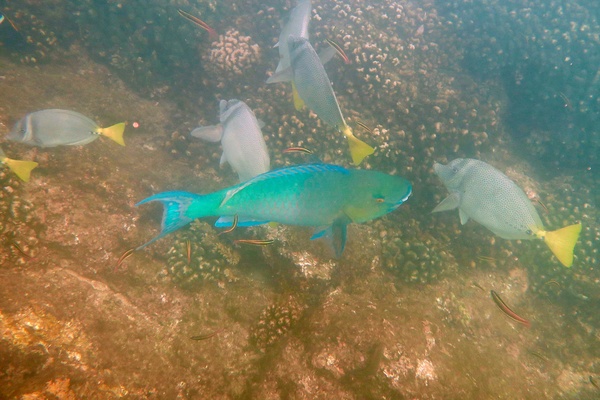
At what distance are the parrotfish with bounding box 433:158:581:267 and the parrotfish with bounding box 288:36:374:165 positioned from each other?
2078mm

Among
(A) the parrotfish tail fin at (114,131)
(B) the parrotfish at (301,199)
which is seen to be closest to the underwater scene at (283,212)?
(B) the parrotfish at (301,199)

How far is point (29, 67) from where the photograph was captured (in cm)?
668

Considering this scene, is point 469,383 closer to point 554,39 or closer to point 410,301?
point 410,301

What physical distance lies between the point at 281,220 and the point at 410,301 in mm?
3199

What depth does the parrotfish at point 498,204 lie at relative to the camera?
3711mm

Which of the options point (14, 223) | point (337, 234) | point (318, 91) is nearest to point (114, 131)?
point (14, 223)

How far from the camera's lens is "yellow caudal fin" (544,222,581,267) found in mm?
3649

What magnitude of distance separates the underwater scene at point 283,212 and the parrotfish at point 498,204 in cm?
3

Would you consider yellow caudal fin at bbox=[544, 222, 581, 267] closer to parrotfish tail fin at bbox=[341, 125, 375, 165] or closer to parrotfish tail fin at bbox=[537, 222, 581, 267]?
parrotfish tail fin at bbox=[537, 222, 581, 267]

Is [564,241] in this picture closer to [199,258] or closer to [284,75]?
[284,75]

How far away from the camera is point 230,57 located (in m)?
7.24

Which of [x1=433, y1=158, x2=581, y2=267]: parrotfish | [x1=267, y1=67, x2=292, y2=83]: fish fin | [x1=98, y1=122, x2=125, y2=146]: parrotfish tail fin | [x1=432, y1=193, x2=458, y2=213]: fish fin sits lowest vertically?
[x1=432, y1=193, x2=458, y2=213]: fish fin

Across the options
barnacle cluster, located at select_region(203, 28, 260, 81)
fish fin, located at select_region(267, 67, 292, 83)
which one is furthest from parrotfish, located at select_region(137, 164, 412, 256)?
barnacle cluster, located at select_region(203, 28, 260, 81)

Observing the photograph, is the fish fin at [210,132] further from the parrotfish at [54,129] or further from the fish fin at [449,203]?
the fish fin at [449,203]
